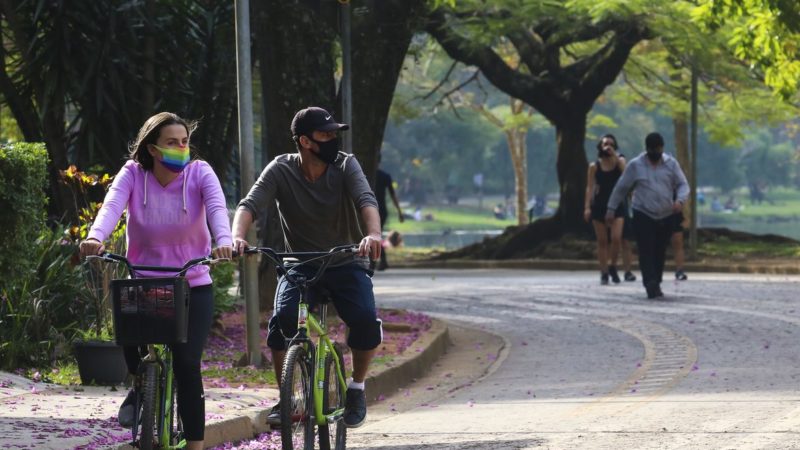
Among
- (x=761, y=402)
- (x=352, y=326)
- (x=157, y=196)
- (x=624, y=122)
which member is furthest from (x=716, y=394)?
(x=624, y=122)

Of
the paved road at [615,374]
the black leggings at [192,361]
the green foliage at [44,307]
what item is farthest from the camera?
the green foliage at [44,307]

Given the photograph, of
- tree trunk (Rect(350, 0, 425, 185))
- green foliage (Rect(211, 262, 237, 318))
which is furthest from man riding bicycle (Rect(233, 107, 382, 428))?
tree trunk (Rect(350, 0, 425, 185))

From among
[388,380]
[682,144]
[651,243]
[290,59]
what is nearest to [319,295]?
[388,380]

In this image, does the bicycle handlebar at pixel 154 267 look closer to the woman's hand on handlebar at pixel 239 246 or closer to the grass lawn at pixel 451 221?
the woman's hand on handlebar at pixel 239 246

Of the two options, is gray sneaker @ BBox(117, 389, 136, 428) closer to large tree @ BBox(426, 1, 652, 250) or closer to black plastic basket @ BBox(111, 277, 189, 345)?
black plastic basket @ BBox(111, 277, 189, 345)

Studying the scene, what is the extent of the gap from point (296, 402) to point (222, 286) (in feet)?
21.7

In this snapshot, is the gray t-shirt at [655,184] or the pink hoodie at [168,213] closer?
the pink hoodie at [168,213]

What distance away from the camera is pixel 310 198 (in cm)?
750

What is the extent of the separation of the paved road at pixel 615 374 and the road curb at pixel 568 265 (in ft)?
15.2

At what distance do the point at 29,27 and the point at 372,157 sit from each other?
4.14m

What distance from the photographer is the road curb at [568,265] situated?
24.7 m

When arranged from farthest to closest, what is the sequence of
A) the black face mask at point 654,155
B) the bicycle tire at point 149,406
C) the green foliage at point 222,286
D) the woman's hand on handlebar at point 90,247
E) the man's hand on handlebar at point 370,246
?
the black face mask at point 654,155 → the green foliage at point 222,286 → the man's hand on handlebar at point 370,246 → the bicycle tire at point 149,406 → the woman's hand on handlebar at point 90,247

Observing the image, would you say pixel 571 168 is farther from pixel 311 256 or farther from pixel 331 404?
pixel 311 256

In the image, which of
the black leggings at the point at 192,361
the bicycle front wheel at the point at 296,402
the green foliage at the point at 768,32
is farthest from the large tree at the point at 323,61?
the black leggings at the point at 192,361
